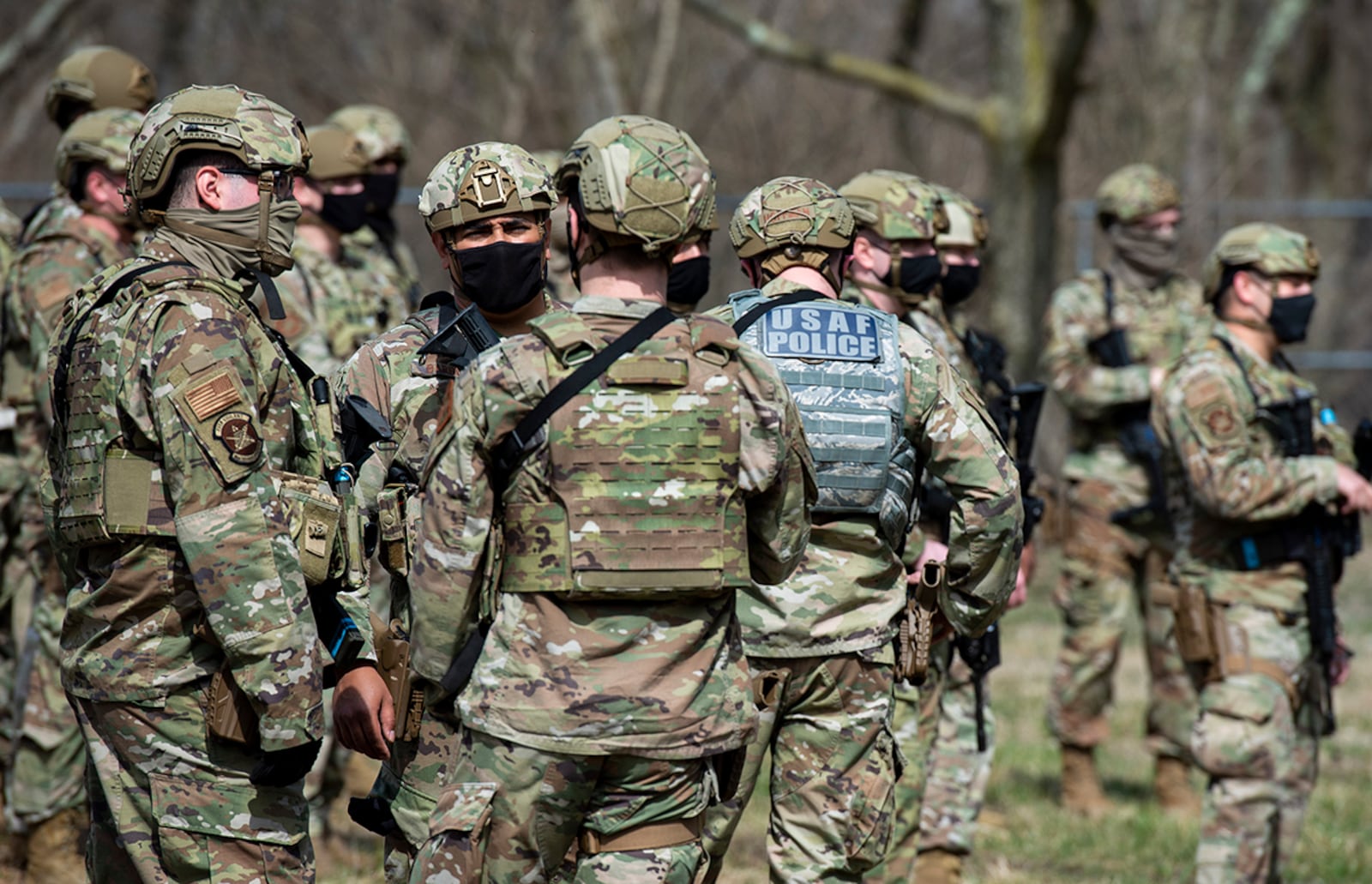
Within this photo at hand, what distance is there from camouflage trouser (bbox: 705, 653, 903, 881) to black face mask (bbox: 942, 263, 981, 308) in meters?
2.13

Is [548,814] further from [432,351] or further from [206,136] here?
[206,136]

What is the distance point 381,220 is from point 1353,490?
4.19m

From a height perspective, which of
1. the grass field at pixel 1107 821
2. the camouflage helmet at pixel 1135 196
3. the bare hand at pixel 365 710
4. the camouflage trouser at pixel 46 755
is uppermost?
the camouflage helmet at pixel 1135 196

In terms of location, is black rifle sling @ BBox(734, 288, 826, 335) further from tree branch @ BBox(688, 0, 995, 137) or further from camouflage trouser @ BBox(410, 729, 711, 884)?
tree branch @ BBox(688, 0, 995, 137)

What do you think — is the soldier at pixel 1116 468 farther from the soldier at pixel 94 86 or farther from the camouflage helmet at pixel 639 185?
the camouflage helmet at pixel 639 185

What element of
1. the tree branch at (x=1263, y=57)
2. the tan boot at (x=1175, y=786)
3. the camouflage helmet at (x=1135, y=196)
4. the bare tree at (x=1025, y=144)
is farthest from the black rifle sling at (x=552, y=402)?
the tree branch at (x=1263, y=57)

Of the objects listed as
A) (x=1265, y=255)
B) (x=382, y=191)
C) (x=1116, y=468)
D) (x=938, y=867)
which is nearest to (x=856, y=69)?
(x=1116, y=468)

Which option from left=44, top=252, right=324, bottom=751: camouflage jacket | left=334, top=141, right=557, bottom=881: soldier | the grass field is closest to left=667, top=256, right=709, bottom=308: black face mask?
left=334, top=141, right=557, bottom=881: soldier

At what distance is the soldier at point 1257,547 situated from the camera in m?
5.77

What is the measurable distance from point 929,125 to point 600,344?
22.8m

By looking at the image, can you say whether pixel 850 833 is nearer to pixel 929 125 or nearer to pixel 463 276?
pixel 463 276

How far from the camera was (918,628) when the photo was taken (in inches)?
186

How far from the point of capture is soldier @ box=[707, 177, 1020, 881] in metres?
4.43

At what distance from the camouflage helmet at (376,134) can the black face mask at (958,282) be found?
247 cm
